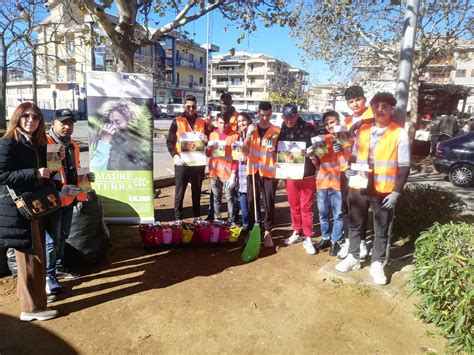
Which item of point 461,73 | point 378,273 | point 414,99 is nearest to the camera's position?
point 378,273

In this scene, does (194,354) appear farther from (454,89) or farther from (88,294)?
(454,89)

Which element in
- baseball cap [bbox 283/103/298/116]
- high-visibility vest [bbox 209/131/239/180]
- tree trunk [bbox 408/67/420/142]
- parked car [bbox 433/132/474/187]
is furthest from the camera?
tree trunk [bbox 408/67/420/142]

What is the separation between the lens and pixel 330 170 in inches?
170

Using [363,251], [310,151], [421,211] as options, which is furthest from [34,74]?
[421,211]

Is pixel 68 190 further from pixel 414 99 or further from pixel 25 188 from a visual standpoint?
pixel 414 99

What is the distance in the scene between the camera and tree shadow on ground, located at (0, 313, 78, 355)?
264 cm

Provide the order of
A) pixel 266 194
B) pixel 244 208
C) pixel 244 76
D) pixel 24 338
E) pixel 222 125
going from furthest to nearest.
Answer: pixel 244 76 < pixel 244 208 < pixel 222 125 < pixel 266 194 < pixel 24 338

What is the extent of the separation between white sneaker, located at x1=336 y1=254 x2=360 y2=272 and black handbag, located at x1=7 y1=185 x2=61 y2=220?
9.68ft

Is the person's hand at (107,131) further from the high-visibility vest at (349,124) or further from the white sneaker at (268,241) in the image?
the high-visibility vest at (349,124)

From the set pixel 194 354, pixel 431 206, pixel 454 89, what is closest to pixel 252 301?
pixel 194 354

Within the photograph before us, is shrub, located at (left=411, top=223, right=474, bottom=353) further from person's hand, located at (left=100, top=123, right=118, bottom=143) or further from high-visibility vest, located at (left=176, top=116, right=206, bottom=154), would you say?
person's hand, located at (left=100, top=123, right=118, bottom=143)

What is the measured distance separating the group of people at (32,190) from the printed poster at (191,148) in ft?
6.09

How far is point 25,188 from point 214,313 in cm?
191

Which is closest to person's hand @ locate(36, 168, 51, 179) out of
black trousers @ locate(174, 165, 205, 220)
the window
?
black trousers @ locate(174, 165, 205, 220)
